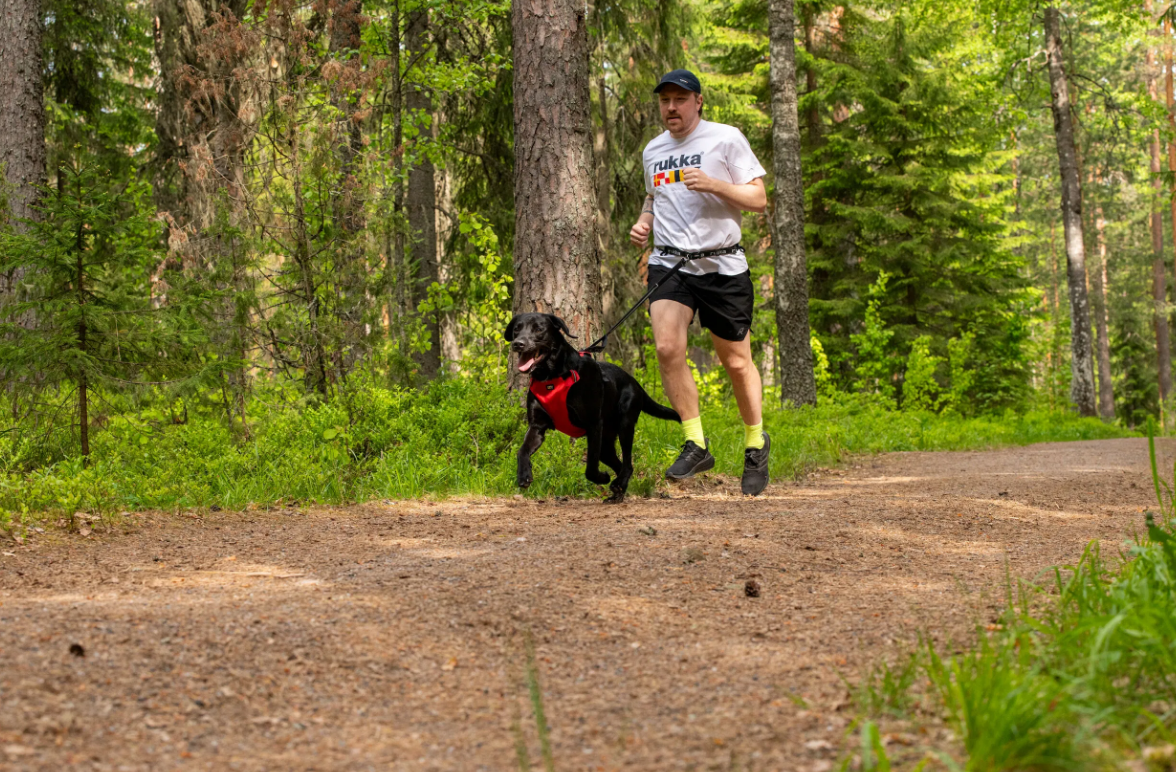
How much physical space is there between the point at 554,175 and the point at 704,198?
1731 millimetres

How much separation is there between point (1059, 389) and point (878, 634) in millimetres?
26911

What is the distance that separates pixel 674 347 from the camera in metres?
5.84

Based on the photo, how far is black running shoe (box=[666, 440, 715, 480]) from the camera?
233 inches

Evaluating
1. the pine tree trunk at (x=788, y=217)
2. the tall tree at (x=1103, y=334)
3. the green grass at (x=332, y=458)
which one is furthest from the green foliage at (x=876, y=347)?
the tall tree at (x=1103, y=334)

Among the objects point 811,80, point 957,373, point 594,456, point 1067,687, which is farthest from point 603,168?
point 1067,687

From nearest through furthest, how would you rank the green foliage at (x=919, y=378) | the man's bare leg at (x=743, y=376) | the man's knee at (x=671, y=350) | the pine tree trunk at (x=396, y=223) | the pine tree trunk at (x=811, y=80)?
1. the man's knee at (x=671, y=350)
2. the man's bare leg at (x=743, y=376)
3. the pine tree trunk at (x=396, y=223)
4. the green foliage at (x=919, y=378)
5. the pine tree trunk at (x=811, y=80)

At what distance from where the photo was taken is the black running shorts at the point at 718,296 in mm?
5785

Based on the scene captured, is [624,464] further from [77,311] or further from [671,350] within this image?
[77,311]

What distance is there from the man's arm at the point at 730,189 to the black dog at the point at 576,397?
114 cm

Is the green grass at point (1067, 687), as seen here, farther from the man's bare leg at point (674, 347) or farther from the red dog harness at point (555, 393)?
the man's bare leg at point (674, 347)

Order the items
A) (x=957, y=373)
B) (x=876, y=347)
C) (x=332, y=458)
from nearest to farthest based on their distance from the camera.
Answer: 1. (x=332, y=458)
2. (x=876, y=347)
3. (x=957, y=373)

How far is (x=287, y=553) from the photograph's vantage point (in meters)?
4.19

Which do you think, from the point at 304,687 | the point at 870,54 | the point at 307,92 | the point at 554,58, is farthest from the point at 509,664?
the point at 870,54

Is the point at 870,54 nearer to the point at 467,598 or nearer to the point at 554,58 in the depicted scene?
the point at 554,58
